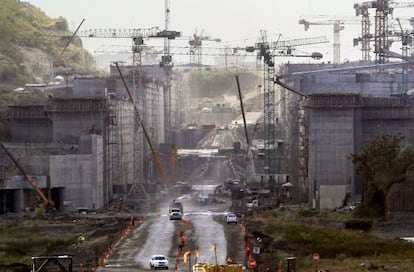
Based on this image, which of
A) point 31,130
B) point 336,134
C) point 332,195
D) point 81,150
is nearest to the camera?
point 332,195

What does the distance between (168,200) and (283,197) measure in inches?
497

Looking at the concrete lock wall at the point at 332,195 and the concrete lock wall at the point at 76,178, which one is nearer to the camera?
the concrete lock wall at the point at 76,178

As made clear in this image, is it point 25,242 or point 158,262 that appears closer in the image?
point 158,262

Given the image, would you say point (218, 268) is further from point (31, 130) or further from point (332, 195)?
point (31, 130)

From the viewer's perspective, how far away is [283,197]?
376ft

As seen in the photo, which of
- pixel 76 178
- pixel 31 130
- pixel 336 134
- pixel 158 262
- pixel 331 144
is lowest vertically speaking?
pixel 158 262

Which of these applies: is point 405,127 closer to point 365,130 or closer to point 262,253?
point 365,130

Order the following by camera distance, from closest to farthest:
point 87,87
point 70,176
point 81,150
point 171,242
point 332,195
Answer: point 171,242, point 70,176, point 332,195, point 81,150, point 87,87

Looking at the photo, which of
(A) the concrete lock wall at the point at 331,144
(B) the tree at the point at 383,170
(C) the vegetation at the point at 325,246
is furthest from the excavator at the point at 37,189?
(B) the tree at the point at 383,170

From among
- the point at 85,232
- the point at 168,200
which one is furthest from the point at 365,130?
the point at 85,232

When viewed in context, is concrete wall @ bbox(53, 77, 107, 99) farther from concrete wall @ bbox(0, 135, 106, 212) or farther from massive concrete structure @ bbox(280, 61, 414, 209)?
concrete wall @ bbox(0, 135, 106, 212)

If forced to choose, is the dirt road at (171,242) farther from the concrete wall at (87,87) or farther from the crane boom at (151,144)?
the concrete wall at (87,87)

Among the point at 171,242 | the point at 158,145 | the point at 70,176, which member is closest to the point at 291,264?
the point at 171,242

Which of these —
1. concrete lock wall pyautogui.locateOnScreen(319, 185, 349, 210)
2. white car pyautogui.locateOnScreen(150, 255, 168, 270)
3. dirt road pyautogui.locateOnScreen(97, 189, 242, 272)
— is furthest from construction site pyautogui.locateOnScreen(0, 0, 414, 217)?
white car pyautogui.locateOnScreen(150, 255, 168, 270)
